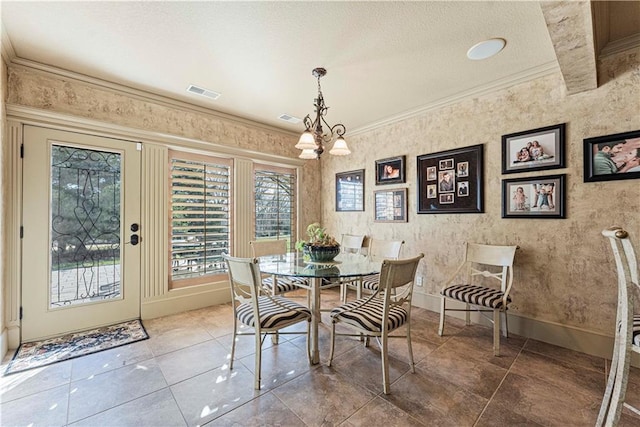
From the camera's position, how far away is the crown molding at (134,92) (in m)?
2.57

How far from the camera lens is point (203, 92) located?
10.4 feet

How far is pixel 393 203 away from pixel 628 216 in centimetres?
226

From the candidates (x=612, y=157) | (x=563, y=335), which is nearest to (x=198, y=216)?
(x=563, y=335)

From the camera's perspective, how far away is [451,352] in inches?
97.6

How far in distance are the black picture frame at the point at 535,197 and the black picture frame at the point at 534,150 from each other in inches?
4.7

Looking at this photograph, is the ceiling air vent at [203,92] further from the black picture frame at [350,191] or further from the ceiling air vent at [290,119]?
the black picture frame at [350,191]

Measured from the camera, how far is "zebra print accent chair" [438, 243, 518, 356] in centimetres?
247

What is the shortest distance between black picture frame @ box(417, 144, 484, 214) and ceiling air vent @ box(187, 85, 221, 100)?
8.86ft

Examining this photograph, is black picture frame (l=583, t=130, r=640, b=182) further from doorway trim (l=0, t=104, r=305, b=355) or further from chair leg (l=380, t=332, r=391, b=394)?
doorway trim (l=0, t=104, r=305, b=355)

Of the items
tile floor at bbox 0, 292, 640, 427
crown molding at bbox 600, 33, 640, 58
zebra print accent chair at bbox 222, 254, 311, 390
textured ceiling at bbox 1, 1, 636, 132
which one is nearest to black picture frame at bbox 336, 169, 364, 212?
textured ceiling at bbox 1, 1, 636, 132

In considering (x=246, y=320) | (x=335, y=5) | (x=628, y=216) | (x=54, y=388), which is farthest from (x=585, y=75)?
(x=54, y=388)

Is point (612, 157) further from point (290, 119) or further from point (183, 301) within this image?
point (183, 301)

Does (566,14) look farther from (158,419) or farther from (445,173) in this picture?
(158,419)

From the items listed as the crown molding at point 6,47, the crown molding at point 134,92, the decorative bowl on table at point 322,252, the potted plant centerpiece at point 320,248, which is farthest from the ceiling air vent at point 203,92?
the decorative bowl on table at point 322,252
